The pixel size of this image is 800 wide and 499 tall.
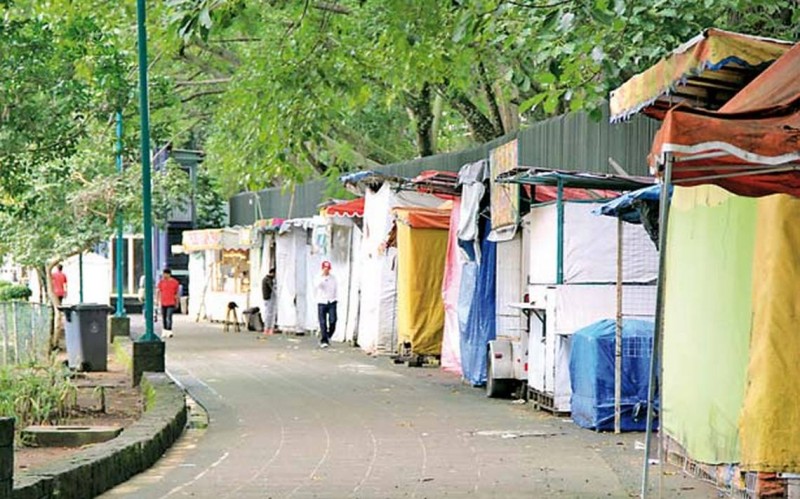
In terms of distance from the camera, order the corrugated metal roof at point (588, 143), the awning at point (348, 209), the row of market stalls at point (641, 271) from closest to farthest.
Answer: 1. the row of market stalls at point (641, 271)
2. the corrugated metal roof at point (588, 143)
3. the awning at point (348, 209)

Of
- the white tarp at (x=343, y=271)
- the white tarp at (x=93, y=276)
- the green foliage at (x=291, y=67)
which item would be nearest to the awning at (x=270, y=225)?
the green foliage at (x=291, y=67)

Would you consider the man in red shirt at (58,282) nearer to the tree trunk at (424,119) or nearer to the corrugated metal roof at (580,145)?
the tree trunk at (424,119)

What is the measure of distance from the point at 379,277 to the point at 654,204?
14052 mm

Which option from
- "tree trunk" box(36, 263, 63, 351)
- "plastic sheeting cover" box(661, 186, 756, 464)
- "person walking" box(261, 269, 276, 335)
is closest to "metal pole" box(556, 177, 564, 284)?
"plastic sheeting cover" box(661, 186, 756, 464)

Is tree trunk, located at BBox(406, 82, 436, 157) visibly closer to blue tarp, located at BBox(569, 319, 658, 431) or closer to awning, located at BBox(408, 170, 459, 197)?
awning, located at BBox(408, 170, 459, 197)

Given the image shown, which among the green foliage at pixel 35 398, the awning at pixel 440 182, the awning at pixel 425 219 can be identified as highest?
the awning at pixel 440 182

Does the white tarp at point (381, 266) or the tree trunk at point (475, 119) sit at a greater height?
the tree trunk at point (475, 119)

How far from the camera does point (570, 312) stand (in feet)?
52.6

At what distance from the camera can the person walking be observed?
35.8m

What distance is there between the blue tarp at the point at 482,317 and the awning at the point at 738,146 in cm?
1130

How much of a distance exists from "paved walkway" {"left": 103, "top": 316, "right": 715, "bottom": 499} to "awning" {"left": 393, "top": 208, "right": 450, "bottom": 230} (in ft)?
10.8

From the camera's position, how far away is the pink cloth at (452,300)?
22.1 metres

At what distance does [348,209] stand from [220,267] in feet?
45.8

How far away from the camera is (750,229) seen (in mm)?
10195
